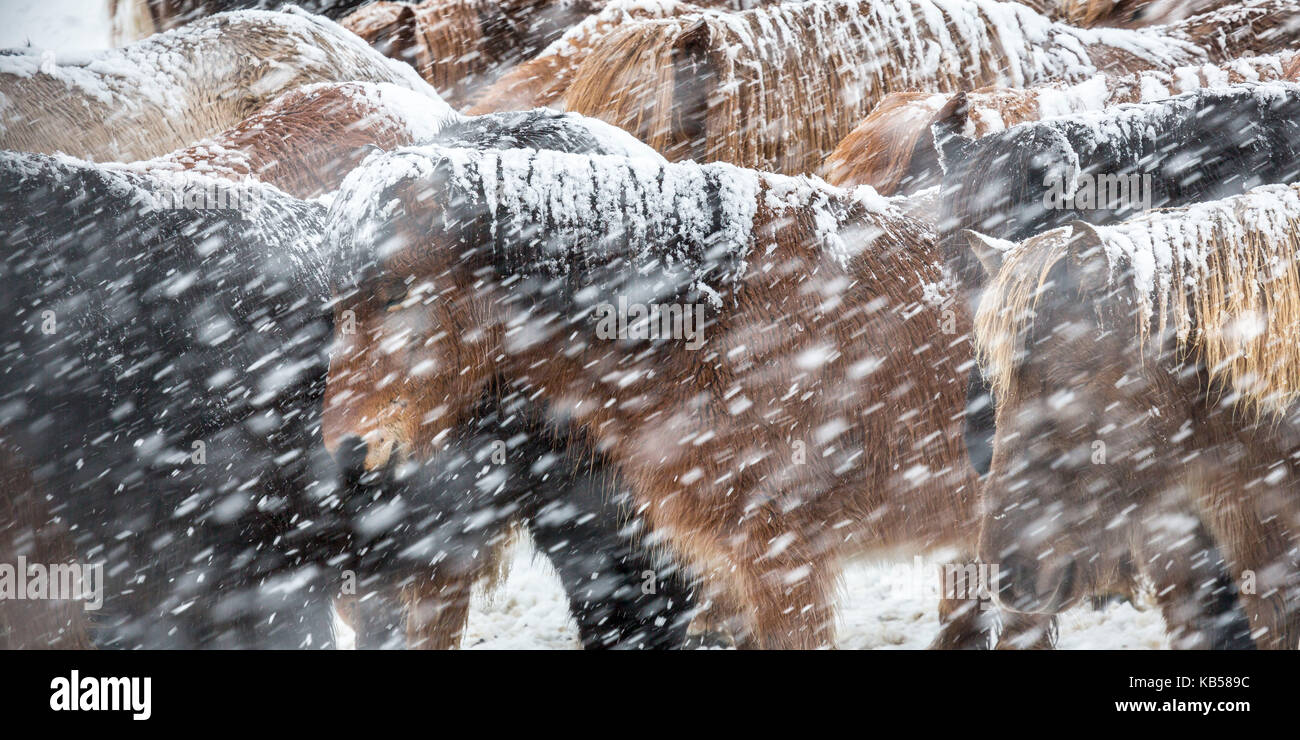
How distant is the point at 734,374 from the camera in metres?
0.70

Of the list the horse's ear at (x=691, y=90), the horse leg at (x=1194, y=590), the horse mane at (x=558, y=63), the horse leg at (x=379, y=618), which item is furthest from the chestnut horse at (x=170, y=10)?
the horse leg at (x=1194, y=590)

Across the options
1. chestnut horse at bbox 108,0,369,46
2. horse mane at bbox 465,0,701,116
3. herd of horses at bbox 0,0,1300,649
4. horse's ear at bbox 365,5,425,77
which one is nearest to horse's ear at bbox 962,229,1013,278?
herd of horses at bbox 0,0,1300,649

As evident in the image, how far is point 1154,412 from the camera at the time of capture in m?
0.63

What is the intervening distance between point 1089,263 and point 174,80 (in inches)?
40.1

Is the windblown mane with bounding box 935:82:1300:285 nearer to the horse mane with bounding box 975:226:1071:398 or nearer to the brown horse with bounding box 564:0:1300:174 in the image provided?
the horse mane with bounding box 975:226:1071:398

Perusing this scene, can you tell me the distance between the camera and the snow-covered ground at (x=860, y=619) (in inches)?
27.3

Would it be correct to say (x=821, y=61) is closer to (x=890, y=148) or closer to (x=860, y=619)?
(x=890, y=148)

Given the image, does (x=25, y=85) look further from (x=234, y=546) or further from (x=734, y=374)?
(x=734, y=374)

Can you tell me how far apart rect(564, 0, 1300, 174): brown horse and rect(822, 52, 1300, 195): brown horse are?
0.16ft

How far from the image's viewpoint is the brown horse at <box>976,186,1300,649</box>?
0.63 metres

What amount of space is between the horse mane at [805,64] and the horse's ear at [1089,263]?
0.42 metres

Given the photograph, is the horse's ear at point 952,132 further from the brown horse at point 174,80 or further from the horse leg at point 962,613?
the brown horse at point 174,80
